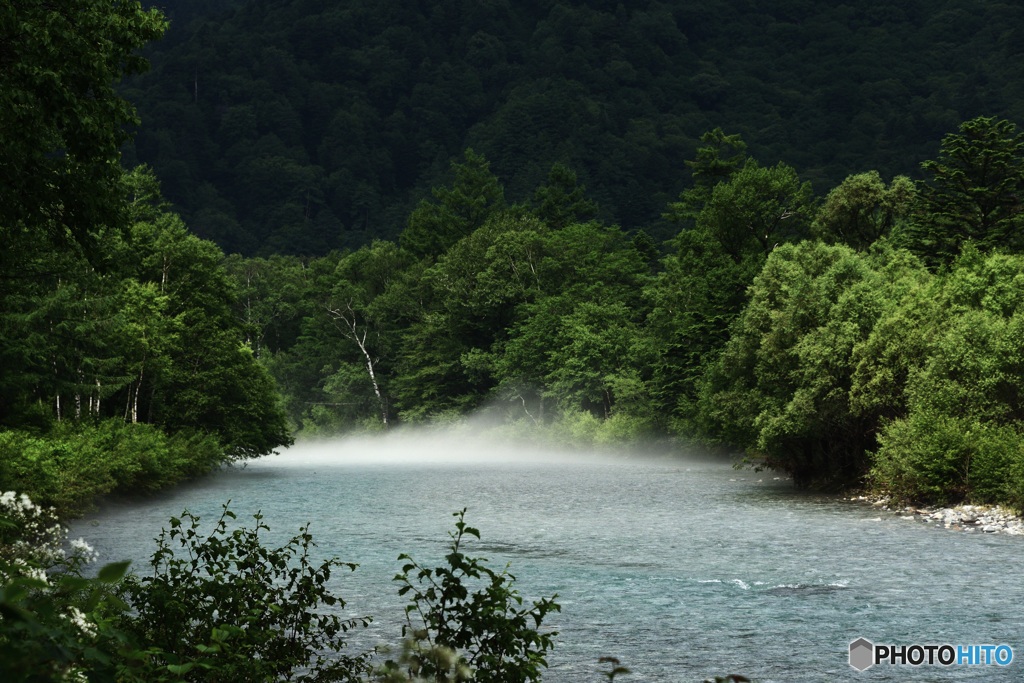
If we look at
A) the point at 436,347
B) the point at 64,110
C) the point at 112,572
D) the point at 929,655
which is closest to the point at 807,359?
the point at 929,655

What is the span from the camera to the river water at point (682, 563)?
14086 millimetres

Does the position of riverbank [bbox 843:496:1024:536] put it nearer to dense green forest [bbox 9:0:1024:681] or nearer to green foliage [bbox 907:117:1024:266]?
dense green forest [bbox 9:0:1024:681]

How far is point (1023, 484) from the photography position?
2662 centimetres

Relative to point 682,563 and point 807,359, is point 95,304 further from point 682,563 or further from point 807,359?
point 807,359

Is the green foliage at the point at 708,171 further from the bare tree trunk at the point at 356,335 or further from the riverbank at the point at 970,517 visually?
the riverbank at the point at 970,517

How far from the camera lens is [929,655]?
1360 centimetres

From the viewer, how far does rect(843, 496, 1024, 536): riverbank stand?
2566 centimetres

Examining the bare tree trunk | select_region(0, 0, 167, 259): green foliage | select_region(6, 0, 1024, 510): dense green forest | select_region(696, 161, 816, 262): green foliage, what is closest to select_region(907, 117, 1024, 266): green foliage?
select_region(6, 0, 1024, 510): dense green forest

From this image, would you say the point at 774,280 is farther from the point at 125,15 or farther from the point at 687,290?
the point at 125,15

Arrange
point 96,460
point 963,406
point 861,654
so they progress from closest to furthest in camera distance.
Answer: point 861,654, point 963,406, point 96,460

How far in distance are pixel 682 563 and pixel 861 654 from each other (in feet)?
27.7

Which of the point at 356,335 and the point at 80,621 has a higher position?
the point at 356,335

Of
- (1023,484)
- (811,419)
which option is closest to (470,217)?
(811,419)

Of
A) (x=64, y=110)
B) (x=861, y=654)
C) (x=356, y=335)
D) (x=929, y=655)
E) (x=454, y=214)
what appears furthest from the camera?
(x=454, y=214)
